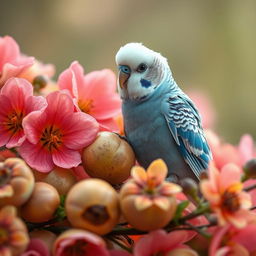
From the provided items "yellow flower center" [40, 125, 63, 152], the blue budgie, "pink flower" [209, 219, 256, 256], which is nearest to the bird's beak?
the blue budgie

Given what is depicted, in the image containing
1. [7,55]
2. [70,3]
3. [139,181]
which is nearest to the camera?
[139,181]

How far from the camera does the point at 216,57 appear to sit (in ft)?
8.04

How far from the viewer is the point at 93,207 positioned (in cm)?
35

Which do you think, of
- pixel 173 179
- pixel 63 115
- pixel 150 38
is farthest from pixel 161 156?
pixel 150 38

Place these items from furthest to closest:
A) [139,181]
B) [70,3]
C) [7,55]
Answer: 1. [70,3]
2. [7,55]
3. [139,181]

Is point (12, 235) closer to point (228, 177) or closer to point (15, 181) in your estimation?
point (15, 181)

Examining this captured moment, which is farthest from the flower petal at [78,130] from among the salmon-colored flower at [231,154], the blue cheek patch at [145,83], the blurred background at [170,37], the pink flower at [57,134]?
the blurred background at [170,37]

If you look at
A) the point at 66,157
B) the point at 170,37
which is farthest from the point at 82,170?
the point at 170,37

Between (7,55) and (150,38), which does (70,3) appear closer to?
(150,38)

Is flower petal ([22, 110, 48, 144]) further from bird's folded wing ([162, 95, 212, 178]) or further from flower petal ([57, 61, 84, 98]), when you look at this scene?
bird's folded wing ([162, 95, 212, 178])

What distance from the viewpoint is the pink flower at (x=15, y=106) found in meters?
0.44

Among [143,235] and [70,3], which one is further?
[70,3]

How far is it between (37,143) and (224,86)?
2.09 meters

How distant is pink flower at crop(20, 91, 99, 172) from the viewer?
426 millimetres
